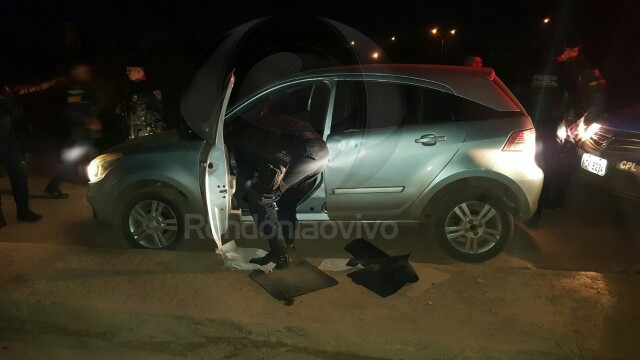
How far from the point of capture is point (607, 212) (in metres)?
6.54

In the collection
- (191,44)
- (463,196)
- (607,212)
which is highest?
(191,44)

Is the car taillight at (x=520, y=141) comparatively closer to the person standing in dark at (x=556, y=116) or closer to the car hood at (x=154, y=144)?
the person standing in dark at (x=556, y=116)

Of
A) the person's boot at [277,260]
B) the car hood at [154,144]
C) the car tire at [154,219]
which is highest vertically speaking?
the car hood at [154,144]

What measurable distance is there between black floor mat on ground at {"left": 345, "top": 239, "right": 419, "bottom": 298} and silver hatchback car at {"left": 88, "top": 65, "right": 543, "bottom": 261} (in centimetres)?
51

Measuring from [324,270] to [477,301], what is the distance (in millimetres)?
1254

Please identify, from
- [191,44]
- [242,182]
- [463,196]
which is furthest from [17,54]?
[463,196]

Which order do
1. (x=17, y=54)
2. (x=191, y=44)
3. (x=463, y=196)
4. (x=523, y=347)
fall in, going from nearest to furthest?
(x=523, y=347)
(x=463, y=196)
(x=17, y=54)
(x=191, y=44)

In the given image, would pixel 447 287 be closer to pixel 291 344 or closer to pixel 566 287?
pixel 566 287

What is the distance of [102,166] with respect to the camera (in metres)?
4.88

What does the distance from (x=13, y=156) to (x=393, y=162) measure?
4.17 meters

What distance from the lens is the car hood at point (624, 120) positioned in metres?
5.90

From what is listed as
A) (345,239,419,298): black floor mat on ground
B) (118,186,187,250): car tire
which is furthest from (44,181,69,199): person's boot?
(345,239,419,298): black floor mat on ground

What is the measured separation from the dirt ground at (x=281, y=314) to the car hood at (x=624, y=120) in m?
2.34

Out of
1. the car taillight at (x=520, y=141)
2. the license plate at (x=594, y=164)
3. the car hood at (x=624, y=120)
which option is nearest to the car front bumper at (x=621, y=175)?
the license plate at (x=594, y=164)
